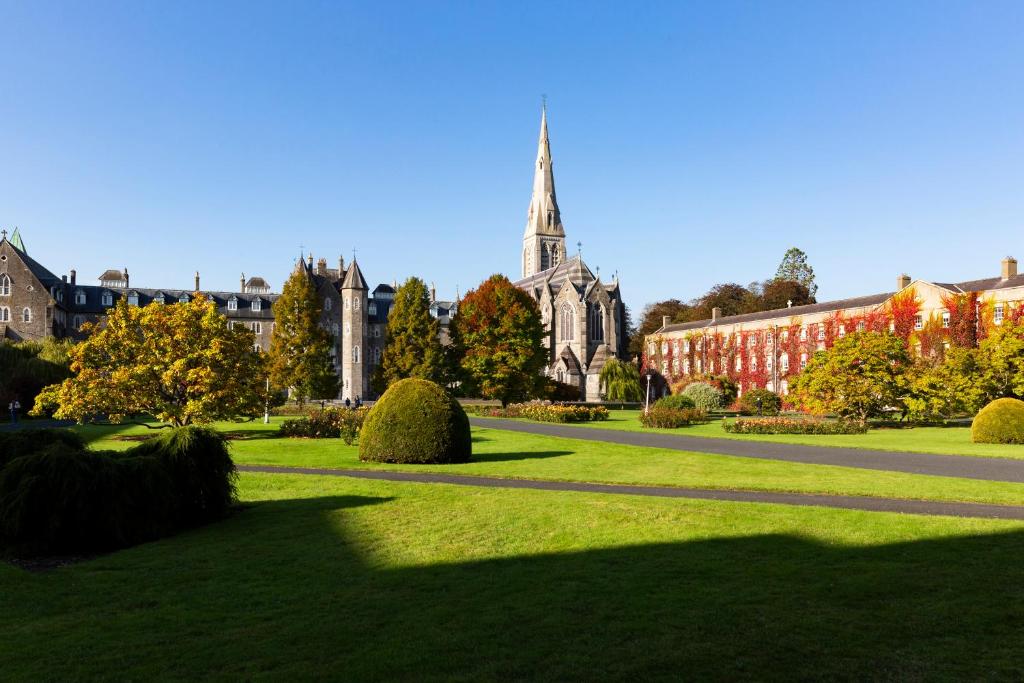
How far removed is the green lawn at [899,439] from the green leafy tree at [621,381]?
96.7 feet

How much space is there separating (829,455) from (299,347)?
45734 mm

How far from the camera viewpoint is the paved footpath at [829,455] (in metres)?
20.0

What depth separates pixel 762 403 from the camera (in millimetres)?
51688

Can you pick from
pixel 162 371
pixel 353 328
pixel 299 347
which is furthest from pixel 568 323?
pixel 162 371

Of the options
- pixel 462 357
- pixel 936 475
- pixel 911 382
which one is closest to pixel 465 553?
pixel 936 475

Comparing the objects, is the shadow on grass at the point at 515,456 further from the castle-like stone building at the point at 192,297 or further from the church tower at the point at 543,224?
the church tower at the point at 543,224

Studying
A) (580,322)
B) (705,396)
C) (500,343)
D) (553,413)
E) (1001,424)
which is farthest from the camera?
(580,322)

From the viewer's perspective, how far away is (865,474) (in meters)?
18.8

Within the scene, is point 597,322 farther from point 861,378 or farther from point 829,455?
point 829,455

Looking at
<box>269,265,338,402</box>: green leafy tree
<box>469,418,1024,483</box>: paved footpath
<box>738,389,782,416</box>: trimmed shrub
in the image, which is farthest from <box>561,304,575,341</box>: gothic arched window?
<box>469,418,1024,483</box>: paved footpath

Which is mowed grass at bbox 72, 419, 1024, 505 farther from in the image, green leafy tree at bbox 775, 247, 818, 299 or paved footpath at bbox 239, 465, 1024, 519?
green leafy tree at bbox 775, 247, 818, 299

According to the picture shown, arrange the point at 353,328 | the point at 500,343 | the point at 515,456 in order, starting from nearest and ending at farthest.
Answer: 1. the point at 515,456
2. the point at 500,343
3. the point at 353,328

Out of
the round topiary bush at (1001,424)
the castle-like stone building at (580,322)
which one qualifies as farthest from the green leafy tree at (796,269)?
the round topiary bush at (1001,424)

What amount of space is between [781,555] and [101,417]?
151 ft
